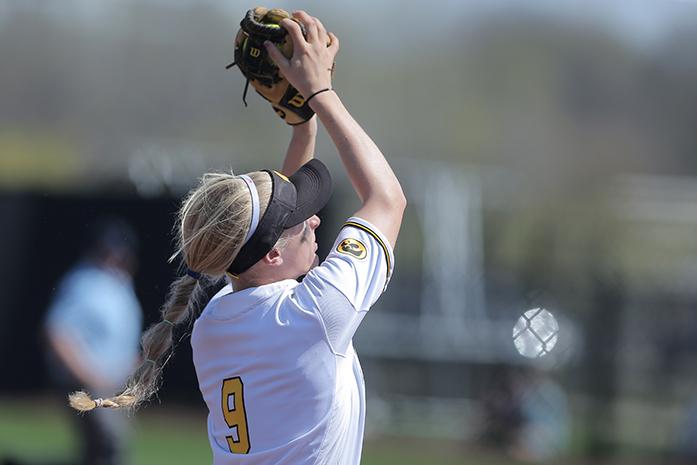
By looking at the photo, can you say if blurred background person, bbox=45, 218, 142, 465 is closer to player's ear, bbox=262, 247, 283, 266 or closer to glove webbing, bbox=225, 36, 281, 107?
glove webbing, bbox=225, 36, 281, 107

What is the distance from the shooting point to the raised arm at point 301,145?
3.79m

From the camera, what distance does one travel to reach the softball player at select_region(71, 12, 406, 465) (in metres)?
3.05

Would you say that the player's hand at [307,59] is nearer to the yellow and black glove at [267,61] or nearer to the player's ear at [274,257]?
the yellow and black glove at [267,61]

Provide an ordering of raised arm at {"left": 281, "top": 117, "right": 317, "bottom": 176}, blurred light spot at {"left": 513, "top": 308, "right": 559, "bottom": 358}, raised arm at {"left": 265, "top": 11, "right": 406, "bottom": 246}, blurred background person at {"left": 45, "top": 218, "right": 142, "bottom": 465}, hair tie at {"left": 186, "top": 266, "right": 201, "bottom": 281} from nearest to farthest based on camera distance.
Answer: raised arm at {"left": 265, "top": 11, "right": 406, "bottom": 246} → hair tie at {"left": 186, "top": 266, "right": 201, "bottom": 281} → raised arm at {"left": 281, "top": 117, "right": 317, "bottom": 176} → blurred background person at {"left": 45, "top": 218, "right": 142, "bottom": 465} → blurred light spot at {"left": 513, "top": 308, "right": 559, "bottom": 358}

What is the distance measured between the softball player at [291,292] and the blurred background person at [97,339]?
5.40 meters

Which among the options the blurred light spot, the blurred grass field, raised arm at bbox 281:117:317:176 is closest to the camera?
raised arm at bbox 281:117:317:176

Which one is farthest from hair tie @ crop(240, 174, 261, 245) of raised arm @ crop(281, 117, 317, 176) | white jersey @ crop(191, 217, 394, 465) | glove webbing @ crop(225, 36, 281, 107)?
raised arm @ crop(281, 117, 317, 176)

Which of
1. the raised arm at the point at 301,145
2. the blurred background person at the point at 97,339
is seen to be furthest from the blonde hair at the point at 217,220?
the blurred background person at the point at 97,339

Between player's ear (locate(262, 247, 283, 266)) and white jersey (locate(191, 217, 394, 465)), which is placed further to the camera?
player's ear (locate(262, 247, 283, 266))

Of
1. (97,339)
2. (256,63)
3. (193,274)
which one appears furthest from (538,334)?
(193,274)

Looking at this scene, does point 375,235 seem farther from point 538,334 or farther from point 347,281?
point 538,334

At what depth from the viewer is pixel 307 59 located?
10.4 feet

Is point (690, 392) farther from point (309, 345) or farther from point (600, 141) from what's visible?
point (600, 141)

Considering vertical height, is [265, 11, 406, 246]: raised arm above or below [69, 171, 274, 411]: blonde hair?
above
